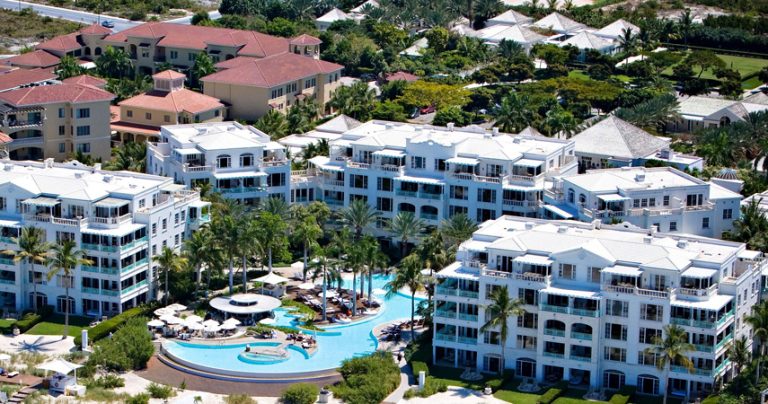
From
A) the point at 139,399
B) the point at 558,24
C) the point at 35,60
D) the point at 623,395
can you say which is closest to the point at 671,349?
the point at 623,395

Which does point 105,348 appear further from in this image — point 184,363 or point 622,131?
point 622,131

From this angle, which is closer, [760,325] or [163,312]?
[760,325]

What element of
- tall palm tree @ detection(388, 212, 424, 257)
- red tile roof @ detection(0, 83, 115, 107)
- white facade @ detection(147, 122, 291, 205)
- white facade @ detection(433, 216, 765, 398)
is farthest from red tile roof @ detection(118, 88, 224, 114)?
white facade @ detection(433, 216, 765, 398)

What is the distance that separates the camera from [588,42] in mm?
186125

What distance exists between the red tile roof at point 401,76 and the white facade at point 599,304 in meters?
70.0

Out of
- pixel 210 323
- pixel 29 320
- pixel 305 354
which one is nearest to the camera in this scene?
pixel 305 354

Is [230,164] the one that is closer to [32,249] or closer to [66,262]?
[32,249]

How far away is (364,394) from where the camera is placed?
93.2 m

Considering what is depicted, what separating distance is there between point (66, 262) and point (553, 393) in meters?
31.9

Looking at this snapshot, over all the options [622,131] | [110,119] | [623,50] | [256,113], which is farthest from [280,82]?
[623,50]

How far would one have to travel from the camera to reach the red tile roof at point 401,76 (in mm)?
168875

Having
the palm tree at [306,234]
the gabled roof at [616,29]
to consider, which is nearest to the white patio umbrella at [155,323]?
the palm tree at [306,234]

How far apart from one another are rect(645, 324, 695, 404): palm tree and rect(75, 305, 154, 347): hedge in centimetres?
3287

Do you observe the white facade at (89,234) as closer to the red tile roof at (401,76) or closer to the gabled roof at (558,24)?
the red tile roof at (401,76)
